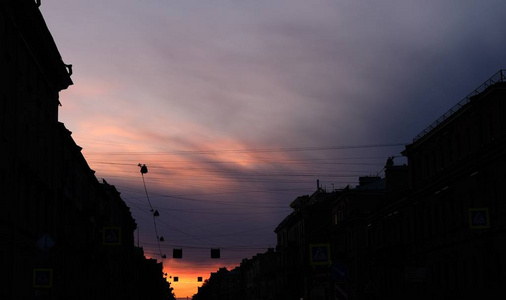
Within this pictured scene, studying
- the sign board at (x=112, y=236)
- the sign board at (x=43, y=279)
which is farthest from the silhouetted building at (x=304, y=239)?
the sign board at (x=43, y=279)

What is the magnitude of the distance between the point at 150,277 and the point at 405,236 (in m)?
109

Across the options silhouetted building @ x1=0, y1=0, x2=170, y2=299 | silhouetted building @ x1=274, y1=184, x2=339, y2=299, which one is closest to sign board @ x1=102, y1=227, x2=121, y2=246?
silhouetted building @ x1=0, y1=0, x2=170, y2=299

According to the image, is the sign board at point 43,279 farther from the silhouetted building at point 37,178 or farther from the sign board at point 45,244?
the sign board at point 45,244

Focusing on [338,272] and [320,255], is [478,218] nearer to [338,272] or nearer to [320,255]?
[320,255]

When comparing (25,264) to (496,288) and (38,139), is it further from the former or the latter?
(496,288)

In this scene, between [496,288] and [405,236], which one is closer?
[496,288]

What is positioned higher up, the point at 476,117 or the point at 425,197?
the point at 476,117

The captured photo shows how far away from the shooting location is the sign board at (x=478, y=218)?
30672 millimetres

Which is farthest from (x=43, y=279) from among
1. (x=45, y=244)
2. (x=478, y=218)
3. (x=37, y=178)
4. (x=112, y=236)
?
(x=478, y=218)

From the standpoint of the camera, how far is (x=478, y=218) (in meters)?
30.9

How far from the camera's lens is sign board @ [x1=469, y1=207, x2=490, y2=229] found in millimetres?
30672

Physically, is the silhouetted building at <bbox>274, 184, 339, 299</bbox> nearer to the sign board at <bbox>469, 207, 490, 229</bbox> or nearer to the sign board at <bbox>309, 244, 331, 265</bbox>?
the sign board at <bbox>469, 207, 490, 229</bbox>

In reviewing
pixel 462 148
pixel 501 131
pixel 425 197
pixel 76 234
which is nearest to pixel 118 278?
pixel 76 234

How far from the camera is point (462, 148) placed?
46094 mm
